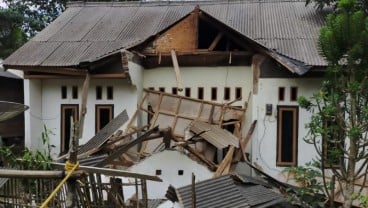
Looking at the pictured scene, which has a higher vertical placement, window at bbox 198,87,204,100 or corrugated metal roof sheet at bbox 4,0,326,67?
corrugated metal roof sheet at bbox 4,0,326,67

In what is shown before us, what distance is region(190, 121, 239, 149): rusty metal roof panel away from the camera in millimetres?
10159

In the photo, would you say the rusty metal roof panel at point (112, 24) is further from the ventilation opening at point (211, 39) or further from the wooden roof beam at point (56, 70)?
the ventilation opening at point (211, 39)

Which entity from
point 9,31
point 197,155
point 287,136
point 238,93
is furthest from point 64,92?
Result: point 9,31

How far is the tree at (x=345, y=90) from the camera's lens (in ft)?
23.0

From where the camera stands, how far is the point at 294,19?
1435cm

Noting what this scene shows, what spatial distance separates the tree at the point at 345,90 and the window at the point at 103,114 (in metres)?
6.40

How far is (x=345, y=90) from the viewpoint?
7.50 metres

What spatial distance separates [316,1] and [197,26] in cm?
503

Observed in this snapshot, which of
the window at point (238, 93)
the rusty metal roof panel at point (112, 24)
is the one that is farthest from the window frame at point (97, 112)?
the window at point (238, 93)

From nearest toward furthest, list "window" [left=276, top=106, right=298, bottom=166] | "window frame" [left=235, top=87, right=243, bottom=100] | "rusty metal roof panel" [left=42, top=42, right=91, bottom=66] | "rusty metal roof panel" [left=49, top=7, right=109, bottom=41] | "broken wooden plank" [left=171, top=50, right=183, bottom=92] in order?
"window" [left=276, top=106, right=298, bottom=166]
"broken wooden plank" [left=171, top=50, right=183, bottom=92]
"rusty metal roof panel" [left=42, top=42, right=91, bottom=66]
"window frame" [left=235, top=87, right=243, bottom=100]
"rusty metal roof panel" [left=49, top=7, right=109, bottom=41]

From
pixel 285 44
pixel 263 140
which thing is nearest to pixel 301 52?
pixel 285 44

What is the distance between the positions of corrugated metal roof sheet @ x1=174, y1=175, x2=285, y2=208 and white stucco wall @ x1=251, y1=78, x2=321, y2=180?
9.17 feet

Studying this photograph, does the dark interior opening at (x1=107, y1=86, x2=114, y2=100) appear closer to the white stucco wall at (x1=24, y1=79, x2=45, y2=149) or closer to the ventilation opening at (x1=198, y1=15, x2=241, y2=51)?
the white stucco wall at (x1=24, y1=79, x2=45, y2=149)

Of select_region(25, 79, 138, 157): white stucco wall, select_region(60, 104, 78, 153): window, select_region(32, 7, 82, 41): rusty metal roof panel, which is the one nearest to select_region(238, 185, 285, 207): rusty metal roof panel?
select_region(25, 79, 138, 157): white stucco wall
